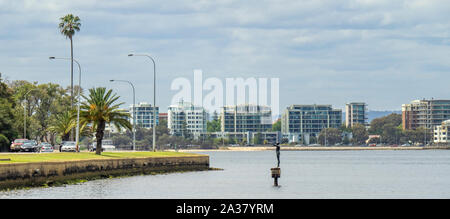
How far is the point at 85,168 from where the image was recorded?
64.6 metres

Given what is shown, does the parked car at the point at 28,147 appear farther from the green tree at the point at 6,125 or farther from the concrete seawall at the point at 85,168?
the concrete seawall at the point at 85,168

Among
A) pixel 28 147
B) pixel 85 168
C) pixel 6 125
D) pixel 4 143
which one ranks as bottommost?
pixel 85 168

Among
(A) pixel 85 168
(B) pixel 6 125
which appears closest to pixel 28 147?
(B) pixel 6 125

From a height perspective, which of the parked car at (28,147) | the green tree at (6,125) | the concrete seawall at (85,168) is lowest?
the concrete seawall at (85,168)

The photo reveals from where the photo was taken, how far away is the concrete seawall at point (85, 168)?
2019 inches

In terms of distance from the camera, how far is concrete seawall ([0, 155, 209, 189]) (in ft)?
168

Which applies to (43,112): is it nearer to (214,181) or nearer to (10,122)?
(10,122)

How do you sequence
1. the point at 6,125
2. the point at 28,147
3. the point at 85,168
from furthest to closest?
the point at 6,125 < the point at 28,147 < the point at 85,168

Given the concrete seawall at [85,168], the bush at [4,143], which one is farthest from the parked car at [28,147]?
the concrete seawall at [85,168]

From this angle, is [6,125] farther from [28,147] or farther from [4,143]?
[28,147]

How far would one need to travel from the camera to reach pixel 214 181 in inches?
2810

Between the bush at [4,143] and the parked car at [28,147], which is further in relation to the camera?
the bush at [4,143]
